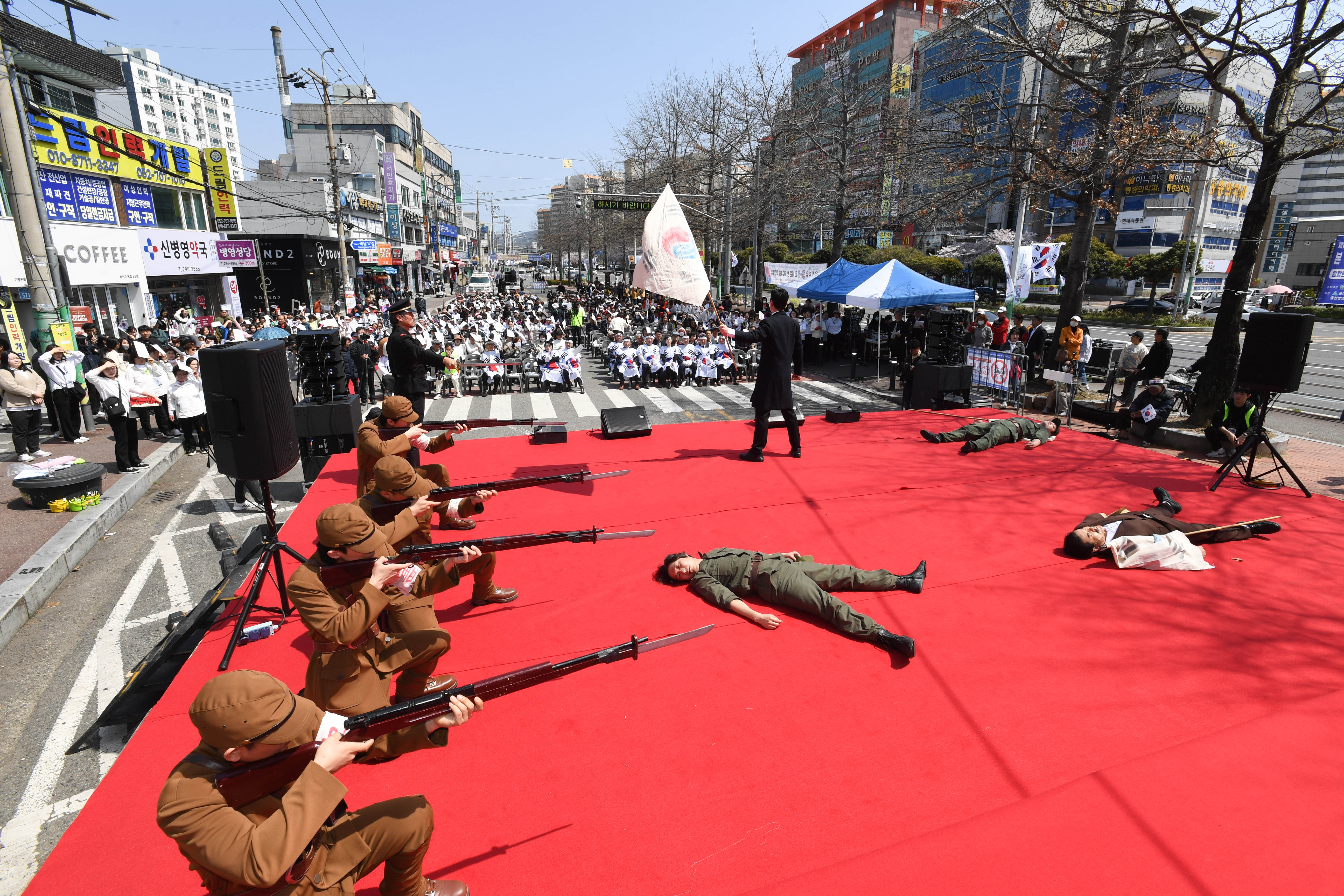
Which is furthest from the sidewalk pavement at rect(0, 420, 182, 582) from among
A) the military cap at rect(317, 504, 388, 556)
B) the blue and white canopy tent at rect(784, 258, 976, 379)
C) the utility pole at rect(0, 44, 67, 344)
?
the blue and white canopy tent at rect(784, 258, 976, 379)

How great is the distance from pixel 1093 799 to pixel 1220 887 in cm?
47

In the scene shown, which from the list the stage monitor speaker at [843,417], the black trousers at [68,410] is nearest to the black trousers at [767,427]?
the stage monitor speaker at [843,417]

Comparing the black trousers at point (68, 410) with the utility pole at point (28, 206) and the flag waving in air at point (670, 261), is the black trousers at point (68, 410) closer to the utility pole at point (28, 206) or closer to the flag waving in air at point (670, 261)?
the utility pole at point (28, 206)

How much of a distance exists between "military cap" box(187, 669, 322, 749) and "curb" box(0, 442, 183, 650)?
217 inches

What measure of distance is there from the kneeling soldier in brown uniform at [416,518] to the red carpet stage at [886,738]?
155mm

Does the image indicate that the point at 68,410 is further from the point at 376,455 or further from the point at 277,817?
the point at 277,817

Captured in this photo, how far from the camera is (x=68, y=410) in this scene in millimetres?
11219

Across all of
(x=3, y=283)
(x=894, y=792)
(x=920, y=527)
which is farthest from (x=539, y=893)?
(x=3, y=283)

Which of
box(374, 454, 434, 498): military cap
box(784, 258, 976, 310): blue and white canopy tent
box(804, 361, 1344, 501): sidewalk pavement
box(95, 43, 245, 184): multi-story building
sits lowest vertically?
box(804, 361, 1344, 501): sidewalk pavement

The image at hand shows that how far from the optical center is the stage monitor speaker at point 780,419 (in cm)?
819

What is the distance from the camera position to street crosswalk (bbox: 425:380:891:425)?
43.3 ft

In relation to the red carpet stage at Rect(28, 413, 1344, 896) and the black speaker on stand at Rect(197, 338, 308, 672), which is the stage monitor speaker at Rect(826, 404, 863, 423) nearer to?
the red carpet stage at Rect(28, 413, 1344, 896)

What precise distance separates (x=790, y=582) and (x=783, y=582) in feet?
0.17

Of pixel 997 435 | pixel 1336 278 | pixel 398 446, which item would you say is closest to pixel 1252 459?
pixel 997 435
